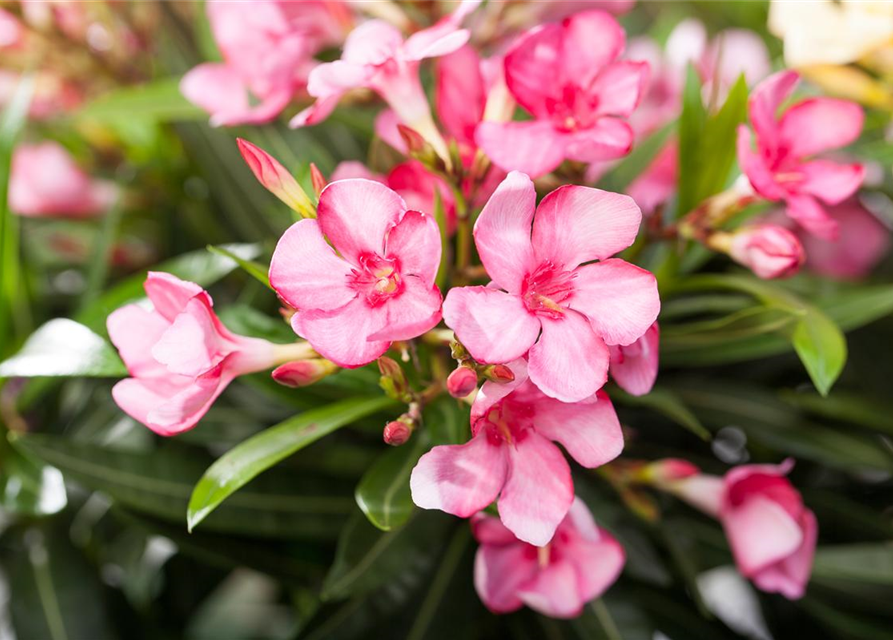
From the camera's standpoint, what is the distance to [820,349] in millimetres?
635

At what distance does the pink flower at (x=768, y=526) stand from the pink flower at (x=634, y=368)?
0.23 metres

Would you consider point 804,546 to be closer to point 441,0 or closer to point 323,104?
point 323,104

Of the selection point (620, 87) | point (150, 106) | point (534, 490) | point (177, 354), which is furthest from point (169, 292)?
point (150, 106)

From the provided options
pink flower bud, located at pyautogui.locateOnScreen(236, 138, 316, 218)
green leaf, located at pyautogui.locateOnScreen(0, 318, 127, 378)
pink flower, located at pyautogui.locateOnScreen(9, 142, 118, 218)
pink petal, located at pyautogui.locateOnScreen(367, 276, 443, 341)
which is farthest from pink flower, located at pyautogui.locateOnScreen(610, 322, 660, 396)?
pink flower, located at pyautogui.locateOnScreen(9, 142, 118, 218)

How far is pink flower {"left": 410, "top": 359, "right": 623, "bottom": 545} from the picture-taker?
1.60 ft

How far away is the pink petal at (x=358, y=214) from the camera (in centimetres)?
48

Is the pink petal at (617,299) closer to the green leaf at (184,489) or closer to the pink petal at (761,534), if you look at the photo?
the pink petal at (761,534)

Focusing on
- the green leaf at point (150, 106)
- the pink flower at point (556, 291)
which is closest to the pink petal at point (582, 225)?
the pink flower at point (556, 291)

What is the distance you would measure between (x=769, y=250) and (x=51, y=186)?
0.96 m

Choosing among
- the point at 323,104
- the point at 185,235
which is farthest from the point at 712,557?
the point at 185,235

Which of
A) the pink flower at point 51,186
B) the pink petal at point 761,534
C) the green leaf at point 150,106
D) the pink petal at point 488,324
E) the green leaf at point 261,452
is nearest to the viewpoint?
the pink petal at point 488,324

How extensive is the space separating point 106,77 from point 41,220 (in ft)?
0.78

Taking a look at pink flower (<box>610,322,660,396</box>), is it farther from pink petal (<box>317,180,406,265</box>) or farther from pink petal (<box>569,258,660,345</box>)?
pink petal (<box>317,180,406,265</box>)

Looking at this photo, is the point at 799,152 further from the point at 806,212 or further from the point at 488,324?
the point at 488,324
